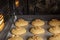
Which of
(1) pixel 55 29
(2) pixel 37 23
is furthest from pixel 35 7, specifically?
(1) pixel 55 29

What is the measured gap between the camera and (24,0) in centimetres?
165

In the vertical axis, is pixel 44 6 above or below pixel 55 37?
above

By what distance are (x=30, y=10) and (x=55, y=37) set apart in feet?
1.24

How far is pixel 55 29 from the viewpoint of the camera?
5.22 feet

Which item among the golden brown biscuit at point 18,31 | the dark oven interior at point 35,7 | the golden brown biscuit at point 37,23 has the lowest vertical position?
the golden brown biscuit at point 18,31

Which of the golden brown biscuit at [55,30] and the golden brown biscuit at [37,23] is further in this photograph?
→ the golden brown biscuit at [37,23]

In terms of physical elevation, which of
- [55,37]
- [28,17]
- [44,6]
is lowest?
[55,37]

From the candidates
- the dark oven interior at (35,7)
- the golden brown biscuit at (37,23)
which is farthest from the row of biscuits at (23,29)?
the dark oven interior at (35,7)

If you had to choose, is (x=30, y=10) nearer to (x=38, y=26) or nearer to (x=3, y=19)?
(x=38, y=26)

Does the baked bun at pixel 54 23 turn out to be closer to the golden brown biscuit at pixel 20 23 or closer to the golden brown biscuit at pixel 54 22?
the golden brown biscuit at pixel 54 22

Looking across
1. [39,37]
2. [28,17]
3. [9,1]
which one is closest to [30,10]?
[28,17]

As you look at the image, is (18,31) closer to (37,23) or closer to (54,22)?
(37,23)

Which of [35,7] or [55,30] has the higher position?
[35,7]

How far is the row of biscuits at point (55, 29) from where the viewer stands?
4.86 feet
